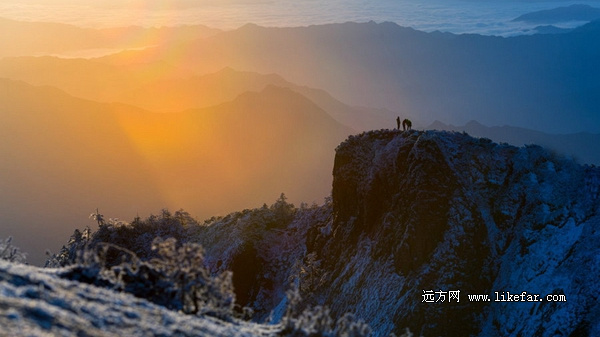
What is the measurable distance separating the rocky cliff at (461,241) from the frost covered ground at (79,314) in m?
31.5

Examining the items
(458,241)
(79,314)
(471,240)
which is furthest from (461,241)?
(79,314)

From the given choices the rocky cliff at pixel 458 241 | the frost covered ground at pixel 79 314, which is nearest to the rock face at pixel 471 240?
the rocky cliff at pixel 458 241

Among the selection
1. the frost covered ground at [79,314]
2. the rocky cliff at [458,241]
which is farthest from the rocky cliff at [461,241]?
the frost covered ground at [79,314]

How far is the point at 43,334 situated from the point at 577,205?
168 feet

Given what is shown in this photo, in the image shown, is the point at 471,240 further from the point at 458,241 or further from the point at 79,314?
the point at 79,314

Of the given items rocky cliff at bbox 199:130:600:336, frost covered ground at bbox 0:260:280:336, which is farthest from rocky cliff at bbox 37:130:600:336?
frost covered ground at bbox 0:260:280:336

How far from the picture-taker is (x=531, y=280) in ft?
166

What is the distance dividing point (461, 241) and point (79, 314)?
40.9 meters

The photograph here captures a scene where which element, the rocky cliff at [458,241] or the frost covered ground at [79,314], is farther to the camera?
the rocky cliff at [458,241]

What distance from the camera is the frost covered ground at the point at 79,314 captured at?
17344 mm

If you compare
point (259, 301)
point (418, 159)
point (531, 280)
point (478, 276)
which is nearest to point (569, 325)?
point (531, 280)

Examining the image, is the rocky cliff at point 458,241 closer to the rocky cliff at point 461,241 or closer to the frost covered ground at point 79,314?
the rocky cliff at point 461,241

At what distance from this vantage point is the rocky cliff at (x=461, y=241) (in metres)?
49.9

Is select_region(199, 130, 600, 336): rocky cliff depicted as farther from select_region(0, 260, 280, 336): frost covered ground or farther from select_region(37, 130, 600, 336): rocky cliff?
select_region(0, 260, 280, 336): frost covered ground
